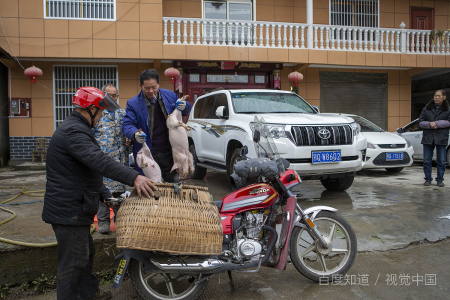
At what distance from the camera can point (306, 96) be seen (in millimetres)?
12805

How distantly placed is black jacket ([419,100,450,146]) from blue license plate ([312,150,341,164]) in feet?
8.69

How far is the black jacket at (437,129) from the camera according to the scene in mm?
6379

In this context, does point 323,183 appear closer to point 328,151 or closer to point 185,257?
point 328,151

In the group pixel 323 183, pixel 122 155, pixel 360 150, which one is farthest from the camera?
pixel 323 183

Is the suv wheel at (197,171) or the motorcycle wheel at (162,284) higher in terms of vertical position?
the suv wheel at (197,171)

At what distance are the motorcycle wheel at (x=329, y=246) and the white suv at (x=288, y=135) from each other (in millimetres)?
1870

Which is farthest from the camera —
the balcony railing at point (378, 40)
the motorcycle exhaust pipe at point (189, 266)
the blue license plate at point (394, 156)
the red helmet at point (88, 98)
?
the balcony railing at point (378, 40)

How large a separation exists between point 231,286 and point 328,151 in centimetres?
271

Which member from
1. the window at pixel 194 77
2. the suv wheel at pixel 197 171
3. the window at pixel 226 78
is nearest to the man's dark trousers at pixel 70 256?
the suv wheel at pixel 197 171

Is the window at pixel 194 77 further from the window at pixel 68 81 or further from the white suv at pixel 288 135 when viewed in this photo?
the white suv at pixel 288 135

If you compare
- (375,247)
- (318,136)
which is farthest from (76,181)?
(318,136)

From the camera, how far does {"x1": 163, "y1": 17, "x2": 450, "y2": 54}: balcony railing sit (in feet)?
36.2

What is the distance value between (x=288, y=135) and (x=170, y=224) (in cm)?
305

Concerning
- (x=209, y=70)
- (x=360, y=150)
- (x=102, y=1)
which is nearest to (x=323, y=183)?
(x=360, y=150)
